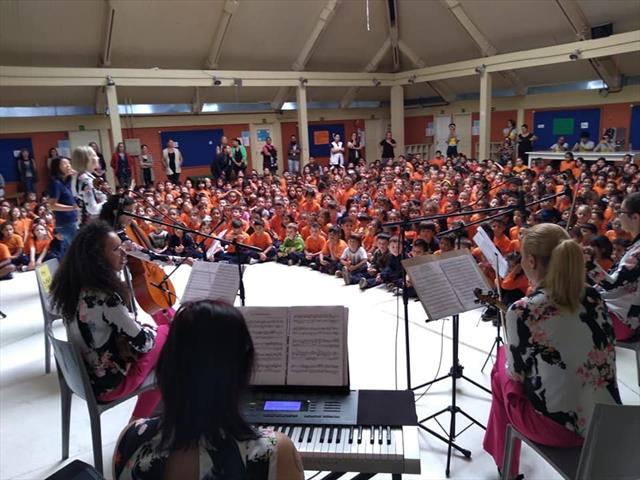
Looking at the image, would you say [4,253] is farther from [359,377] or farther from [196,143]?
[196,143]

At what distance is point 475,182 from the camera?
8781mm

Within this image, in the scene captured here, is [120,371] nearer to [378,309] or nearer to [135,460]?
[135,460]

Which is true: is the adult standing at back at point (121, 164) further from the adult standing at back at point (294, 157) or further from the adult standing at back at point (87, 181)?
the adult standing at back at point (87, 181)

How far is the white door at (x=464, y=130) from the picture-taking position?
16.8 metres

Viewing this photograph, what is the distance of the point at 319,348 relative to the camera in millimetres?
1948

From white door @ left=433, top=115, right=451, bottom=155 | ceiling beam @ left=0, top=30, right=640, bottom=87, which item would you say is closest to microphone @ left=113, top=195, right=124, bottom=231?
ceiling beam @ left=0, top=30, right=640, bottom=87

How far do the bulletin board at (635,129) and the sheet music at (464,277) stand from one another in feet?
41.0

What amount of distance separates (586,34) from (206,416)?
12.7m

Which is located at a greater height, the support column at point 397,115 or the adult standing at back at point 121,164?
the support column at point 397,115

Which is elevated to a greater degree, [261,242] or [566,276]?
[566,276]

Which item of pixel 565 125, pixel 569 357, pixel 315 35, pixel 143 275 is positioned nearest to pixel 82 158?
pixel 143 275

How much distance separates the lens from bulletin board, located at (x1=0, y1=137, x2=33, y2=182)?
39.7 ft

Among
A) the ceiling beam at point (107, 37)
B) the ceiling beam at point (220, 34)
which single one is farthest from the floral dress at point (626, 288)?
the ceiling beam at point (107, 37)

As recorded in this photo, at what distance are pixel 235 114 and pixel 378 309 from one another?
12.1 m
